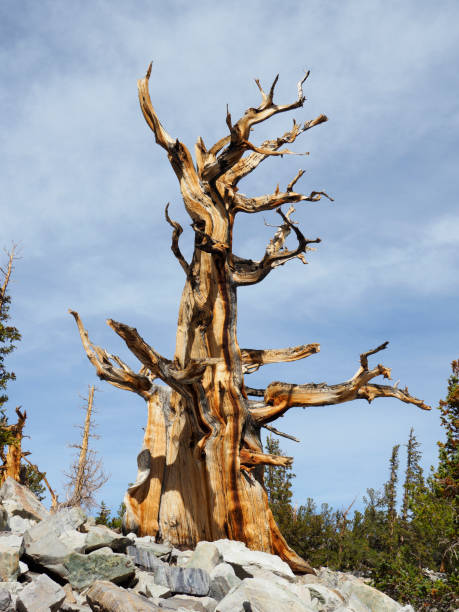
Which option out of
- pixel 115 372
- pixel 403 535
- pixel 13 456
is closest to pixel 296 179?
pixel 115 372

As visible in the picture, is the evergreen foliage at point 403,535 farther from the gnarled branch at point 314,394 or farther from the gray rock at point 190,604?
the gray rock at point 190,604

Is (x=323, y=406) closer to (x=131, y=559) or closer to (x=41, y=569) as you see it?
(x=131, y=559)

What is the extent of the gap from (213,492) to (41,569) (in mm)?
2864

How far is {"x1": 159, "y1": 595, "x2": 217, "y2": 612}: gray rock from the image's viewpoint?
4336 mm

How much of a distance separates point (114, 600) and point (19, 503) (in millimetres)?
3355

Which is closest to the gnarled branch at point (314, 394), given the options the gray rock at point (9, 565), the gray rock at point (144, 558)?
the gray rock at point (144, 558)

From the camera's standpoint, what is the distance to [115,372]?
7.84 m

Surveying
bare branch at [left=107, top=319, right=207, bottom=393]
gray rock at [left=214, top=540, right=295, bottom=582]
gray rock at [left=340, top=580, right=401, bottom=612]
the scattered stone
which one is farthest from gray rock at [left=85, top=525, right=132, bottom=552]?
gray rock at [left=340, top=580, right=401, bottom=612]

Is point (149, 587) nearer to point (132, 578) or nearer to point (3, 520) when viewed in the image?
point (132, 578)

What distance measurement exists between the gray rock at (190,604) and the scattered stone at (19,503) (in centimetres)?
266

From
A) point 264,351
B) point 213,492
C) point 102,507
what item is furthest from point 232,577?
point 102,507

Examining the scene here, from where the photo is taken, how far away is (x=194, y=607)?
4.42 metres

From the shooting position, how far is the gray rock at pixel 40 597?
155 inches

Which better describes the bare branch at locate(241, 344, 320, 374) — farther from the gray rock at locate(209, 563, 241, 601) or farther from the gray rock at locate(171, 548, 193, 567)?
the gray rock at locate(209, 563, 241, 601)
